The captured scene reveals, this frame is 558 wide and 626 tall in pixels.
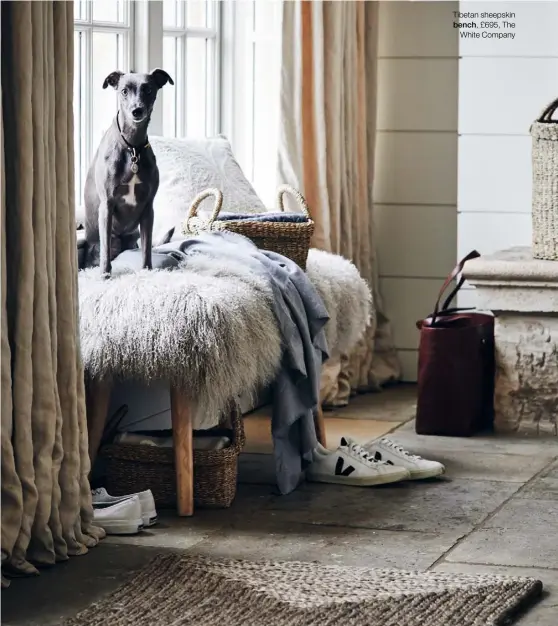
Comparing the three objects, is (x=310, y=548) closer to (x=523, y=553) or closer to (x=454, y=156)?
(x=523, y=553)

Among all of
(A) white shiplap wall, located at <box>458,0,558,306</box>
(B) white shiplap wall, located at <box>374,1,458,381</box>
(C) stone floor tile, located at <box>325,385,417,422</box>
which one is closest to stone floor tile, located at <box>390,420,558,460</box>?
(C) stone floor tile, located at <box>325,385,417,422</box>

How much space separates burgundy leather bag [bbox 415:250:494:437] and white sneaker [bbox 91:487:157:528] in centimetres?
145

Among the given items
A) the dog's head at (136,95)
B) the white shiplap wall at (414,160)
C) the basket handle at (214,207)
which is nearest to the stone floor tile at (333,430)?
the basket handle at (214,207)

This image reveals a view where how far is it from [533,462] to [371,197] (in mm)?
1671

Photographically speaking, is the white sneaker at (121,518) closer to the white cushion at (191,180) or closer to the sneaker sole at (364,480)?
the sneaker sole at (364,480)

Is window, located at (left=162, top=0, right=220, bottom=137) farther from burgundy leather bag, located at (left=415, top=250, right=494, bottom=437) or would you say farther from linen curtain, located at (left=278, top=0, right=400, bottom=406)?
burgundy leather bag, located at (left=415, top=250, right=494, bottom=437)

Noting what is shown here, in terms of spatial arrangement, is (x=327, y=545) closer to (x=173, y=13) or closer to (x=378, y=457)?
(x=378, y=457)

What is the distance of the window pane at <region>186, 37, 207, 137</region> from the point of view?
471 cm

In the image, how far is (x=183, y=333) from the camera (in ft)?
9.80

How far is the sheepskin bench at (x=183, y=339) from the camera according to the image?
9.82 feet

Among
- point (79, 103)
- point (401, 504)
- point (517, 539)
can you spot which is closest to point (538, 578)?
point (517, 539)

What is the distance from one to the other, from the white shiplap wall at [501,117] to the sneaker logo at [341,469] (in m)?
1.63

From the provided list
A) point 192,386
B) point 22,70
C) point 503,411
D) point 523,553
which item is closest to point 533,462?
point 503,411

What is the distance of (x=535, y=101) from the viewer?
15.6 ft
